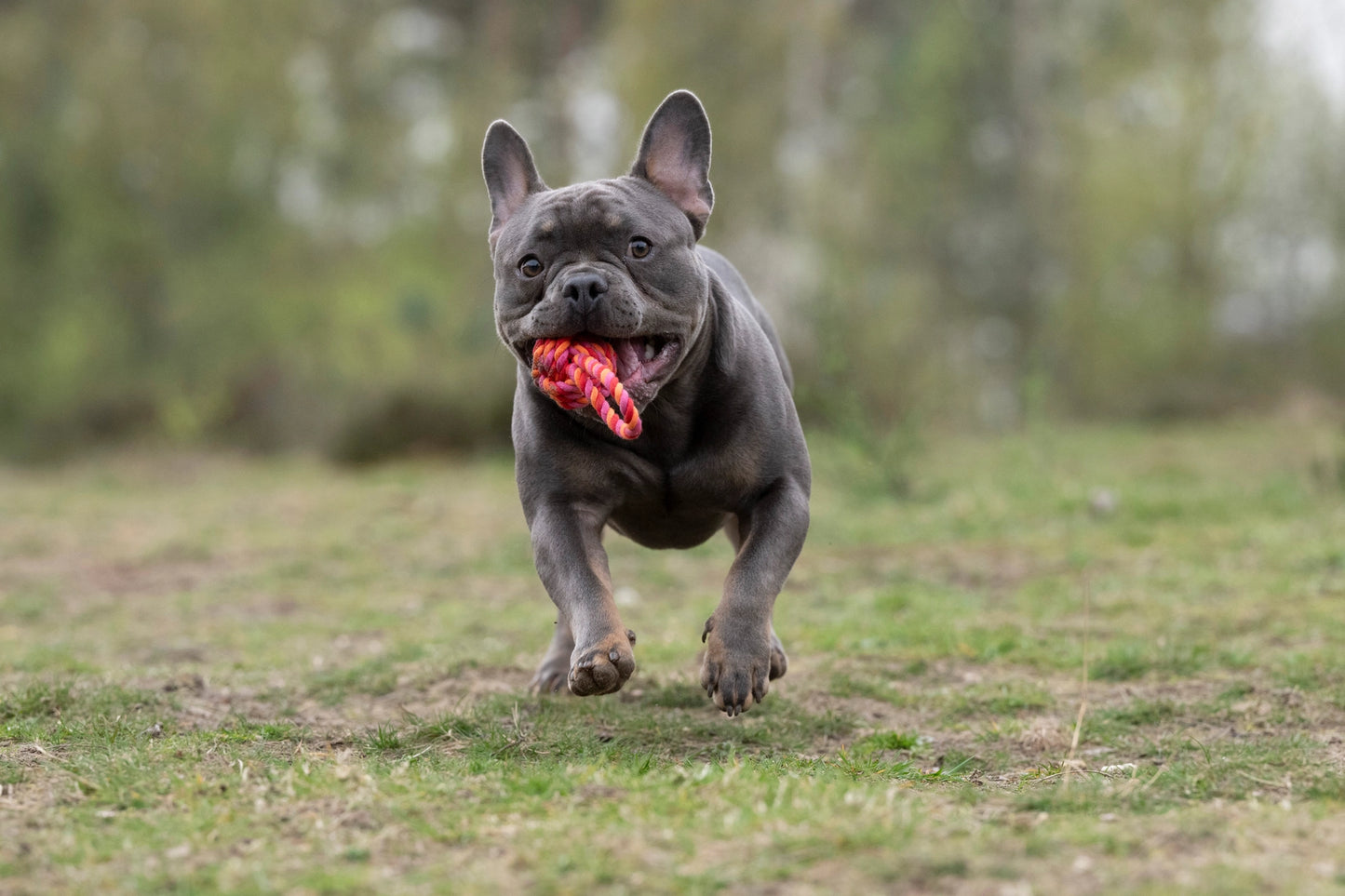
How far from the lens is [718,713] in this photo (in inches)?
237

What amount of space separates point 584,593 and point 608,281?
1102 millimetres

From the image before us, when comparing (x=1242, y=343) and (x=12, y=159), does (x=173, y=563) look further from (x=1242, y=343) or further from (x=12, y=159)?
(x=1242, y=343)

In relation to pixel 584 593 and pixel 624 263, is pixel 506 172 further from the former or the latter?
pixel 584 593

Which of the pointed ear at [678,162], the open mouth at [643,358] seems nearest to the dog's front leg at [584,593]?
the open mouth at [643,358]

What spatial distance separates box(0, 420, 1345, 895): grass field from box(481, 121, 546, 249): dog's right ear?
2083mm

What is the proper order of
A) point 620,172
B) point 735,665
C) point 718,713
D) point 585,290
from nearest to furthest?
1. point 735,665
2. point 585,290
3. point 718,713
4. point 620,172

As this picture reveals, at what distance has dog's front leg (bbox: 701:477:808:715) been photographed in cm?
493

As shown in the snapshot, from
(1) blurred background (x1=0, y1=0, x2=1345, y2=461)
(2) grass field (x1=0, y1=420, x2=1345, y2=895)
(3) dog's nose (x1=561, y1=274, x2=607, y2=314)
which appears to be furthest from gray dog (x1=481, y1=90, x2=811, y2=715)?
(1) blurred background (x1=0, y1=0, x2=1345, y2=461)

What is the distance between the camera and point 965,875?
3488mm

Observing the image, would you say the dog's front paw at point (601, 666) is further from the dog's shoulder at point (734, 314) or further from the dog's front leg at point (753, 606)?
the dog's shoulder at point (734, 314)

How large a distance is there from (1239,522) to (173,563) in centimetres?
850

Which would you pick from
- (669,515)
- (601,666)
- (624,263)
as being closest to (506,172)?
(624,263)

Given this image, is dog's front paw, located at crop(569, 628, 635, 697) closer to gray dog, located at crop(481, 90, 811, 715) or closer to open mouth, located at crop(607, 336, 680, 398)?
gray dog, located at crop(481, 90, 811, 715)

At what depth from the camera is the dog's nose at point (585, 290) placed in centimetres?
504
